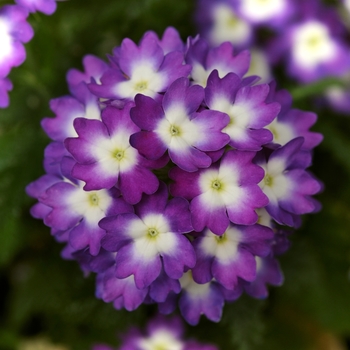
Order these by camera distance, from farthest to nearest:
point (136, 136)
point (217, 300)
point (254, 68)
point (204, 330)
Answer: point (254, 68) < point (204, 330) < point (217, 300) < point (136, 136)

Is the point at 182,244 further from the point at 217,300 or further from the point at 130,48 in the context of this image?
the point at 130,48

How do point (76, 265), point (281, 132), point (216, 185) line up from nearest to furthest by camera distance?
1. point (216, 185)
2. point (281, 132)
3. point (76, 265)

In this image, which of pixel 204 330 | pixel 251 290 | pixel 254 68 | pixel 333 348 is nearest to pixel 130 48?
pixel 251 290

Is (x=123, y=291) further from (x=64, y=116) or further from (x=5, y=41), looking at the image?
(x=5, y=41)

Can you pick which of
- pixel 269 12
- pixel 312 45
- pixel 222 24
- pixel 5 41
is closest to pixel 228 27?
pixel 222 24

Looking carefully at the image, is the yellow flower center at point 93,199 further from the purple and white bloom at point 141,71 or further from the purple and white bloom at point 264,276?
the purple and white bloom at point 264,276
